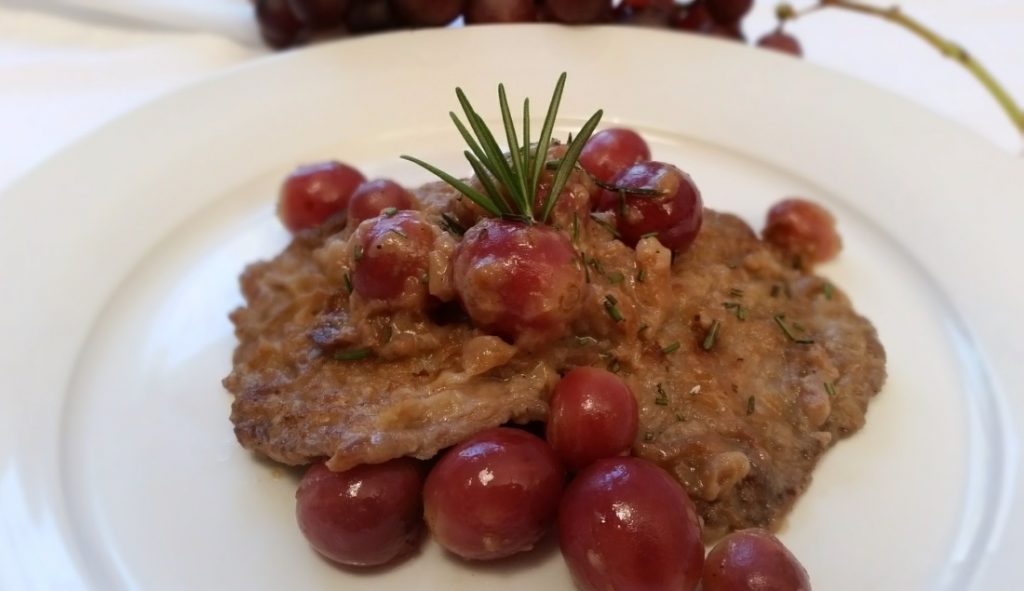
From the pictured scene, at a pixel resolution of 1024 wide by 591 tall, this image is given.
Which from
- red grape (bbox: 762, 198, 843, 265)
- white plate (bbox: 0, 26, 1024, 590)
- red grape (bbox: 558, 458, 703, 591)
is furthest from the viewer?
red grape (bbox: 762, 198, 843, 265)

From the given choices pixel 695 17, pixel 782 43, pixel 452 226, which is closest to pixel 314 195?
pixel 452 226

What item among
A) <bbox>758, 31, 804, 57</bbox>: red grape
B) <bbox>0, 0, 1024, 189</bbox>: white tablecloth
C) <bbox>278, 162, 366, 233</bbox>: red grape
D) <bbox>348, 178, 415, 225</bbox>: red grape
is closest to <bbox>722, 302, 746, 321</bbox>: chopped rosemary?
<bbox>348, 178, 415, 225</bbox>: red grape

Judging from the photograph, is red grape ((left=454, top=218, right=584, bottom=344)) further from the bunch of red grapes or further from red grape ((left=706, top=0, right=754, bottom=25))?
red grape ((left=706, top=0, right=754, bottom=25))

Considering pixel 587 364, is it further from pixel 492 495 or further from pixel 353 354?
pixel 353 354

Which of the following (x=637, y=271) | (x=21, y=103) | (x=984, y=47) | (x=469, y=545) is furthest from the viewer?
(x=984, y=47)

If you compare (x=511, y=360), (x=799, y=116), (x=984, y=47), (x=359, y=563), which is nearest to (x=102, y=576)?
(x=359, y=563)

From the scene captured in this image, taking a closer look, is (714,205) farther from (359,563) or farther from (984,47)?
(984,47)
